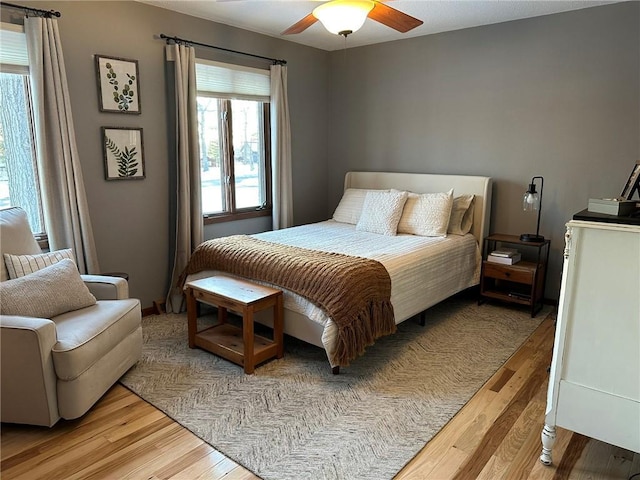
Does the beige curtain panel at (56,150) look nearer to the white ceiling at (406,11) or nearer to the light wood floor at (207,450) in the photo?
the white ceiling at (406,11)

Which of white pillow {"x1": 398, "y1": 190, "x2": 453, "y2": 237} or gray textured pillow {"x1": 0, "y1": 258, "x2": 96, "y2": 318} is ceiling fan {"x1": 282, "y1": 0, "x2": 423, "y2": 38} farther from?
gray textured pillow {"x1": 0, "y1": 258, "x2": 96, "y2": 318}

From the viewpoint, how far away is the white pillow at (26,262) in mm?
2545

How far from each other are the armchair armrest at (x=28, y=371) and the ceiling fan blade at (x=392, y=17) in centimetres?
243

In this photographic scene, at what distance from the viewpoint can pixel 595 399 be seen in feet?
6.05

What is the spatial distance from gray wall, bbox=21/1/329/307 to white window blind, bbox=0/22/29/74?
242mm

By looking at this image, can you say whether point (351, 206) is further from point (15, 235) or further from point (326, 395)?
point (15, 235)

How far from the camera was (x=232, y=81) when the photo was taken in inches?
162

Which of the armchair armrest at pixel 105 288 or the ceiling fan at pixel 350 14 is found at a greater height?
the ceiling fan at pixel 350 14

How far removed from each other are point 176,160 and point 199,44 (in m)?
1.02

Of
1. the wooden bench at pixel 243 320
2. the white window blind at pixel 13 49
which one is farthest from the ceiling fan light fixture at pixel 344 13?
the white window blind at pixel 13 49

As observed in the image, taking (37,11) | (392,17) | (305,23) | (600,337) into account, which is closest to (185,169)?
(37,11)

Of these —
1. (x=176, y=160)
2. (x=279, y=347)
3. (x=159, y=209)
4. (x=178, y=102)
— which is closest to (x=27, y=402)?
(x=279, y=347)

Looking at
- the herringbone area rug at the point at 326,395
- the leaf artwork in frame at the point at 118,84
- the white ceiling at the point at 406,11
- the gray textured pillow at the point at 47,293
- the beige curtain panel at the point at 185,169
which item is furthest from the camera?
the beige curtain panel at the point at 185,169

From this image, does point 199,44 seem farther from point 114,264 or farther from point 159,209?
point 114,264
